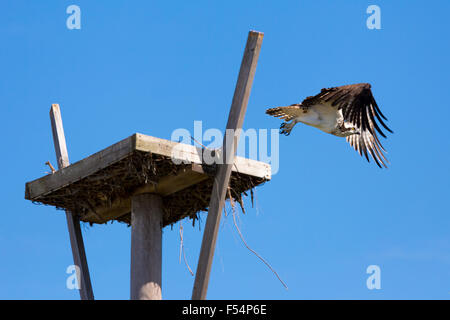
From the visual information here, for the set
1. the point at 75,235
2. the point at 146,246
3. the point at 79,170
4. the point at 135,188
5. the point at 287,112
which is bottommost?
the point at 146,246

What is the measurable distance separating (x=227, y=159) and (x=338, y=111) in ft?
7.57

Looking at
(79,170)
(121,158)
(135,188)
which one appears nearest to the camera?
(121,158)

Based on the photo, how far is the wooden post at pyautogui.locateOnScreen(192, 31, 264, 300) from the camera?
7066mm

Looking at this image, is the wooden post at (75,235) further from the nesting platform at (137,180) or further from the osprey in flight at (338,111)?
the osprey in flight at (338,111)

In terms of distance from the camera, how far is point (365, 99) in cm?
878

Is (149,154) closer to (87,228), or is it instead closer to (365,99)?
(87,228)

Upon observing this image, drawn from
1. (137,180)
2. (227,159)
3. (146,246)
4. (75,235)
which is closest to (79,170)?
(137,180)

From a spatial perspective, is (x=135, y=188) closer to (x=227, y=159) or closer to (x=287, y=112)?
(x=227, y=159)

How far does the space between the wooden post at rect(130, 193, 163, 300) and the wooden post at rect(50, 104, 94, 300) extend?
750 millimetres

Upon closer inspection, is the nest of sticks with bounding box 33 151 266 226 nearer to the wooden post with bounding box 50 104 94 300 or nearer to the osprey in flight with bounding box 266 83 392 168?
the wooden post with bounding box 50 104 94 300

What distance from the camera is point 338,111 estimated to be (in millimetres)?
9141
